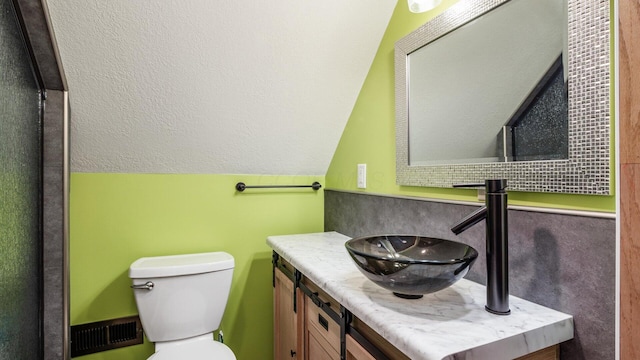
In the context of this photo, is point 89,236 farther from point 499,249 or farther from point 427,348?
point 499,249

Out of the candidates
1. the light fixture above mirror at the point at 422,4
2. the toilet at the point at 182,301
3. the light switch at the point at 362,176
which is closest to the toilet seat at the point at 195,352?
the toilet at the point at 182,301

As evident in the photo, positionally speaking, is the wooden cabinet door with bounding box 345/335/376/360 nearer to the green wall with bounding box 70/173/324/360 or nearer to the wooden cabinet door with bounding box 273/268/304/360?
the wooden cabinet door with bounding box 273/268/304/360

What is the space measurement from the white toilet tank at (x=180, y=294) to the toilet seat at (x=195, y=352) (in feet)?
0.31

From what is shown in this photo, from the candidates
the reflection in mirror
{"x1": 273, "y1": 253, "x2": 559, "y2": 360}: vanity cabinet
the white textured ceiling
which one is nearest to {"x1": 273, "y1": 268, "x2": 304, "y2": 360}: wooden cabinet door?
{"x1": 273, "y1": 253, "x2": 559, "y2": 360}: vanity cabinet

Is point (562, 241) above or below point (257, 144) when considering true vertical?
below

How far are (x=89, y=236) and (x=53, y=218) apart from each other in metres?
0.33

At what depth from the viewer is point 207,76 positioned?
4.96 ft

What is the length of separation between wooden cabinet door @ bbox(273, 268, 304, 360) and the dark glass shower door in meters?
0.92

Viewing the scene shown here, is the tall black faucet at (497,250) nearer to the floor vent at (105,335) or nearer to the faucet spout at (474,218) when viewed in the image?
the faucet spout at (474,218)

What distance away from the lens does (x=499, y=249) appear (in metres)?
0.80

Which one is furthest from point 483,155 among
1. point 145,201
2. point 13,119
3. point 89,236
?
point 89,236

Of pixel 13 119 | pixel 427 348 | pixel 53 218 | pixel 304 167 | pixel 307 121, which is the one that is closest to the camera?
pixel 427 348

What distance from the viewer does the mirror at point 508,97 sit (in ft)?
2.48

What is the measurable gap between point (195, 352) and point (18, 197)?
909mm
